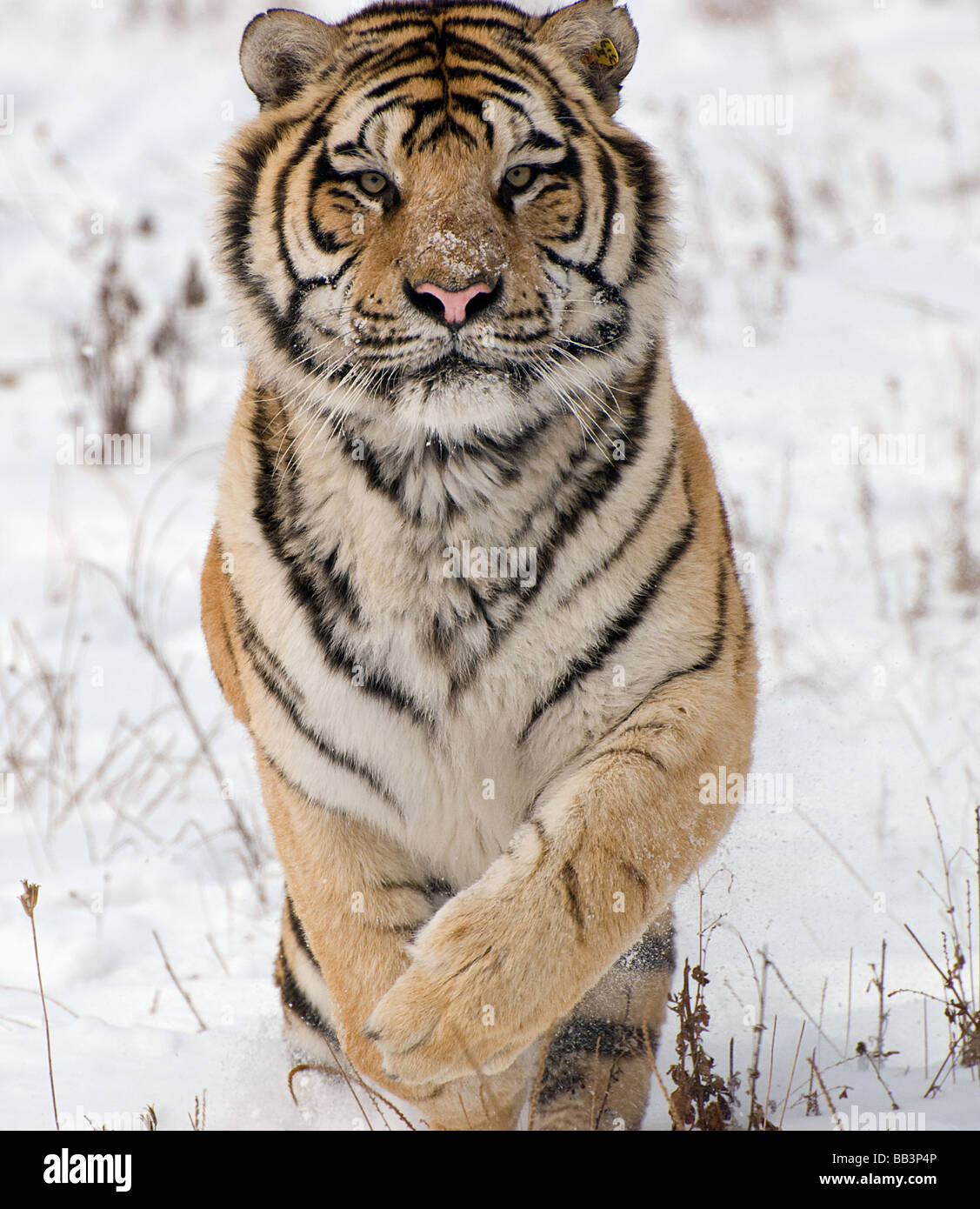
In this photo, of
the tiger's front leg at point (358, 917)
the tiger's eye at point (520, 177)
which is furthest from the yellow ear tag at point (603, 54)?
the tiger's front leg at point (358, 917)

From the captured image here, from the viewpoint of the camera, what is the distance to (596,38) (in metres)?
2.55

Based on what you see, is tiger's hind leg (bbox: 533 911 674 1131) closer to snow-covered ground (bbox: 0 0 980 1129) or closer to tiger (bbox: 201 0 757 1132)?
tiger (bbox: 201 0 757 1132)

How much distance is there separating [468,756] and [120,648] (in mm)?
3273

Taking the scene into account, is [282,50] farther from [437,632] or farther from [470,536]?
[437,632]

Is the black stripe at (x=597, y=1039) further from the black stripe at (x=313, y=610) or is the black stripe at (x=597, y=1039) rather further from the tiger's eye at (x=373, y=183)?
the tiger's eye at (x=373, y=183)

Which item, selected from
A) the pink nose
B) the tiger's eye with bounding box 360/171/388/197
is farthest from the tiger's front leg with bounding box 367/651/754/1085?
the tiger's eye with bounding box 360/171/388/197

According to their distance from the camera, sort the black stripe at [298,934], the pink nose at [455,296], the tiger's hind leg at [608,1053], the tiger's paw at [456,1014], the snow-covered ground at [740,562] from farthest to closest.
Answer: the snow-covered ground at [740,562] < the black stripe at [298,934] < the tiger's hind leg at [608,1053] < the pink nose at [455,296] < the tiger's paw at [456,1014]

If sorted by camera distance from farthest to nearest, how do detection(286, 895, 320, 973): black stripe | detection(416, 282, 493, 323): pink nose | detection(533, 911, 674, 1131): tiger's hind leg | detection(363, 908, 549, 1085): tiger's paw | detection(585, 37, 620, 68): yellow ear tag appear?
detection(286, 895, 320, 973): black stripe → detection(585, 37, 620, 68): yellow ear tag → detection(533, 911, 674, 1131): tiger's hind leg → detection(416, 282, 493, 323): pink nose → detection(363, 908, 549, 1085): tiger's paw

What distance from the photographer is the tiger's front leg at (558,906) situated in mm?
1988

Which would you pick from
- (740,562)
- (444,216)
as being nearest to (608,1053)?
(444,216)

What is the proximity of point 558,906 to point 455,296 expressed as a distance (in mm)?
920

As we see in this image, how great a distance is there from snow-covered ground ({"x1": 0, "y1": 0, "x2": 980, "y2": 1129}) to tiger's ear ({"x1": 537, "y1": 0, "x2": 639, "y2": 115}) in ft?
2.49

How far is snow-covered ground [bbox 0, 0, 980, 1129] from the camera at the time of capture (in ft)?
9.59

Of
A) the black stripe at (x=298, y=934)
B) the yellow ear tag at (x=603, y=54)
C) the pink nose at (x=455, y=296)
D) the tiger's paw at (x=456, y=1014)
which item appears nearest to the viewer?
the tiger's paw at (x=456, y=1014)
